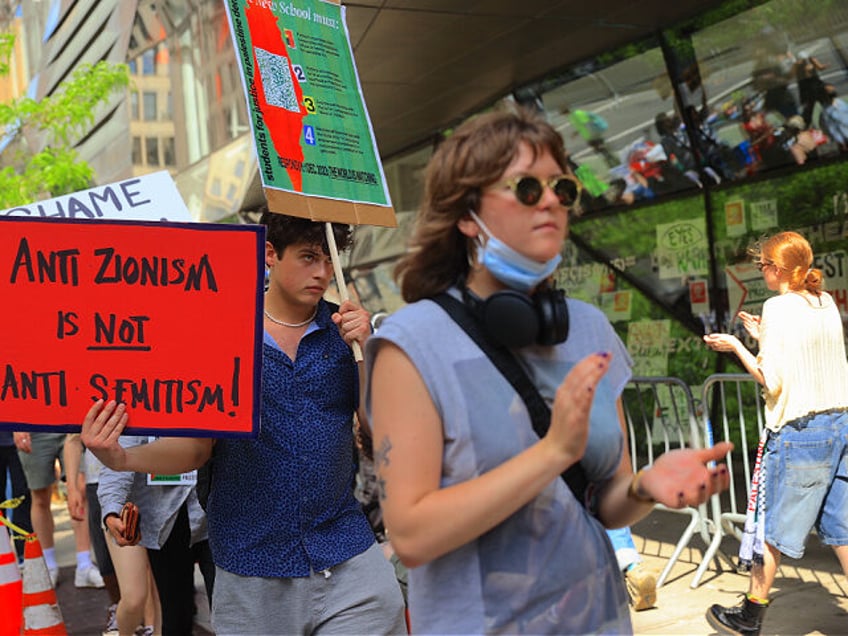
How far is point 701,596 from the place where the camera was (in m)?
7.11

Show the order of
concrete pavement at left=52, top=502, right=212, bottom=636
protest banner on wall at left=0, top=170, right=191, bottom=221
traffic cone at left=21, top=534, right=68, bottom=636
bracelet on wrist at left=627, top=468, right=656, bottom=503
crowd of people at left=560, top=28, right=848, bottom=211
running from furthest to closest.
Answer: crowd of people at left=560, top=28, right=848, bottom=211, concrete pavement at left=52, top=502, right=212, bottom=636, traffic cone at left=21, top=534, right=68, bottom=636, protest banner on wall at left=0, top=170, right=191, bottom=221, bracelet on wrist at left=627, top=468, right=656, bottom=503

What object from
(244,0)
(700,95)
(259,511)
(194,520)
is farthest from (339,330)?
(700,95)

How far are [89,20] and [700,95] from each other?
59.8 ft

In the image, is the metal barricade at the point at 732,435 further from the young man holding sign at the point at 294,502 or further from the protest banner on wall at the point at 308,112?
the young man holding sign at the point at 294,502

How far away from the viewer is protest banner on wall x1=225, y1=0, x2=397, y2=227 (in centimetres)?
391

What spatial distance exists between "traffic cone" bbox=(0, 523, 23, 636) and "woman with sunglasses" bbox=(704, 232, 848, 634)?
10.9 ft

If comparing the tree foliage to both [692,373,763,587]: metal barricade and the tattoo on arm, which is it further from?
the tattoo on arm

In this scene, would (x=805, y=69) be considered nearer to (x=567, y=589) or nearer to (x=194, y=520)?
(x=194, y=520)

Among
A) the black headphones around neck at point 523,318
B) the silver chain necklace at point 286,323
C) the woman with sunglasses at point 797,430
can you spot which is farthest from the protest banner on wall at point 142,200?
the black headphones around neck at point 523,318

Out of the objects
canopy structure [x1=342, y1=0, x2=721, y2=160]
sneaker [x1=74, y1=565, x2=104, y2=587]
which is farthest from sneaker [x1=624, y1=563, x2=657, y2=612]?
sneaker [x1=74, y1=565, x2=104, y2=587]

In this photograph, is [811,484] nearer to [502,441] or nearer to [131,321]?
[131,321]

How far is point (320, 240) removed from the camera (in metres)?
3.99

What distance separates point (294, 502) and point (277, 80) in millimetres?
1478

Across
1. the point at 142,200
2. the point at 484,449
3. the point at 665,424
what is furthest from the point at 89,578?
the point at 484,449
